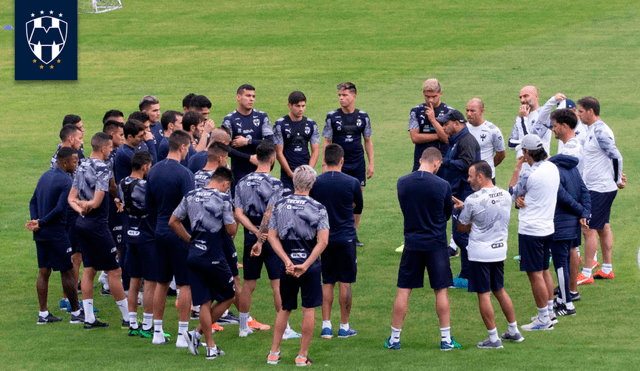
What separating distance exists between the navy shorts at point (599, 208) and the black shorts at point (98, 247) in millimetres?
6371

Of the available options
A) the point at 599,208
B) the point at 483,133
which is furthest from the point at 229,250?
the point at 599,208

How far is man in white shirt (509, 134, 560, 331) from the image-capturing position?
349 inches

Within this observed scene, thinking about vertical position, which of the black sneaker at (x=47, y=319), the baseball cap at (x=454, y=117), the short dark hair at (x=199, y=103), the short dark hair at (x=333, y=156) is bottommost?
the black sneaker at (x=47, y=319)

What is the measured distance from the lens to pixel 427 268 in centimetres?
827

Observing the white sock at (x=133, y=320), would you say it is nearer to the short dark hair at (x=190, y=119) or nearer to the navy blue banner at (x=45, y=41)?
the short dark hair at (x=190, y=119)

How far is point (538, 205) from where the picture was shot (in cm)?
891

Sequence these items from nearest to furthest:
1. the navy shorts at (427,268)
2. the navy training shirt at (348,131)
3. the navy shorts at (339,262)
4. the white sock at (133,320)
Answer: the navy shorts at (427,268) → the navy shorts at (339,262) → the white sock at (133,320) → the navy training shirt at (348,131)

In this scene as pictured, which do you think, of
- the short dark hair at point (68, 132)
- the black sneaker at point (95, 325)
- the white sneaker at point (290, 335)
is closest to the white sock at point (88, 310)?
the black sneaker at point (95, 325)

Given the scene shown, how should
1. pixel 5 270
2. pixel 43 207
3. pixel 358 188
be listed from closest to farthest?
pixel 358 188 < pixel 43 207 < pixel 5 270

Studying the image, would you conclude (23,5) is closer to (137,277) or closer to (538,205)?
(137,277)

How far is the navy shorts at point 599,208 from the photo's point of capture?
1074cm

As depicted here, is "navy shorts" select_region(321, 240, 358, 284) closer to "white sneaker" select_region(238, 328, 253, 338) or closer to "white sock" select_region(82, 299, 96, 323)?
"white sneaker" select_region(238, 328, 253, 338)

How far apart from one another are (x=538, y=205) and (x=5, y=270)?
7.82 m

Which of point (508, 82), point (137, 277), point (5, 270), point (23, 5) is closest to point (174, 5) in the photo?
point (23, 5)
